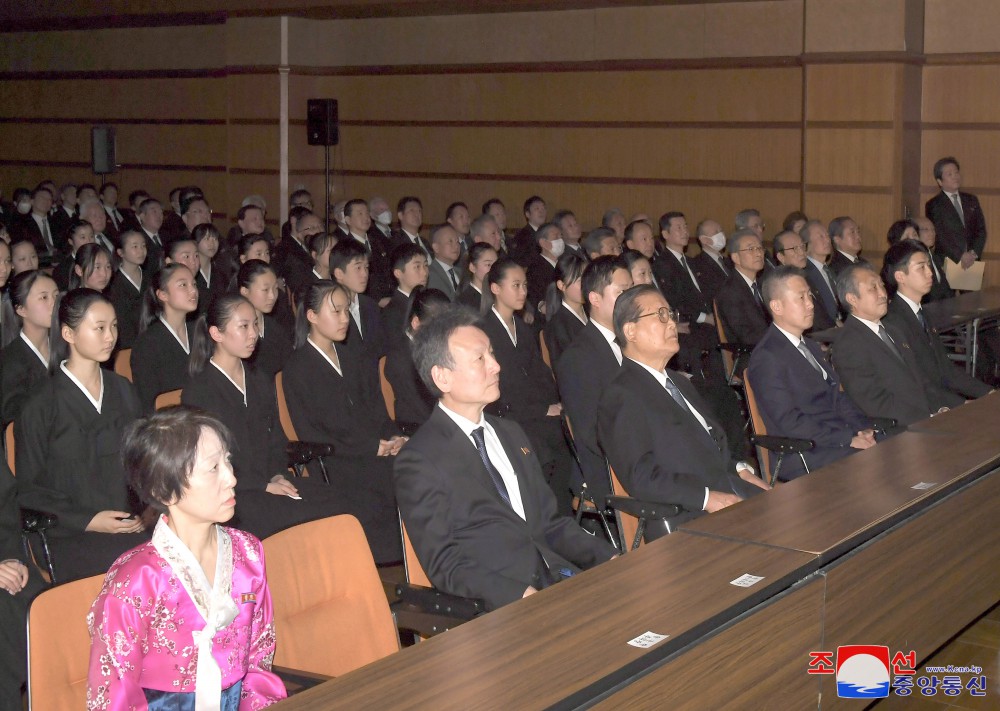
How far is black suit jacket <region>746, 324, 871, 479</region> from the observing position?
15.1ft

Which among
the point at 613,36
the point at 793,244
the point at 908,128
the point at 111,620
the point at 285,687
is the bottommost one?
the point at 285,687

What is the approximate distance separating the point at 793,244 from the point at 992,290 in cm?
157

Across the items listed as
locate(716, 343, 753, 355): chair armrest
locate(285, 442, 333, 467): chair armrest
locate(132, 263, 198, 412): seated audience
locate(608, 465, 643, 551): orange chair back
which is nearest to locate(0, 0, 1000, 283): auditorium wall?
locate(716, 343, 753, 355): chair armrest

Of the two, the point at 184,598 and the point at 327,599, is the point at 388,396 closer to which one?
the point at 327,599

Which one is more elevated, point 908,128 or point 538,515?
point 908,128

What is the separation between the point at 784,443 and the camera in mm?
4293

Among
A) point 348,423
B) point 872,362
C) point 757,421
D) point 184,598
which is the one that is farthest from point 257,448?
point 872,362

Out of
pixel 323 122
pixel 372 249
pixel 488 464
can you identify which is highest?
pixel 323 122

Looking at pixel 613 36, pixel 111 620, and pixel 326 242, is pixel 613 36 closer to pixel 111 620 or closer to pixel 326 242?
pixel 326 242

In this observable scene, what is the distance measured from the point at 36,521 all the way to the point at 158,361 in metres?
2.03

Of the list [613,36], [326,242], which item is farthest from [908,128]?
[326,242]

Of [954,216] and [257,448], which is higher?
[954,216]

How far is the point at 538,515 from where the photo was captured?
3.21 metres

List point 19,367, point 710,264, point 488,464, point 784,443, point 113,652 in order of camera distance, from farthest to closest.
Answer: point 710,264
point 19,367
point 784,443
point 488,464
point 113,652
